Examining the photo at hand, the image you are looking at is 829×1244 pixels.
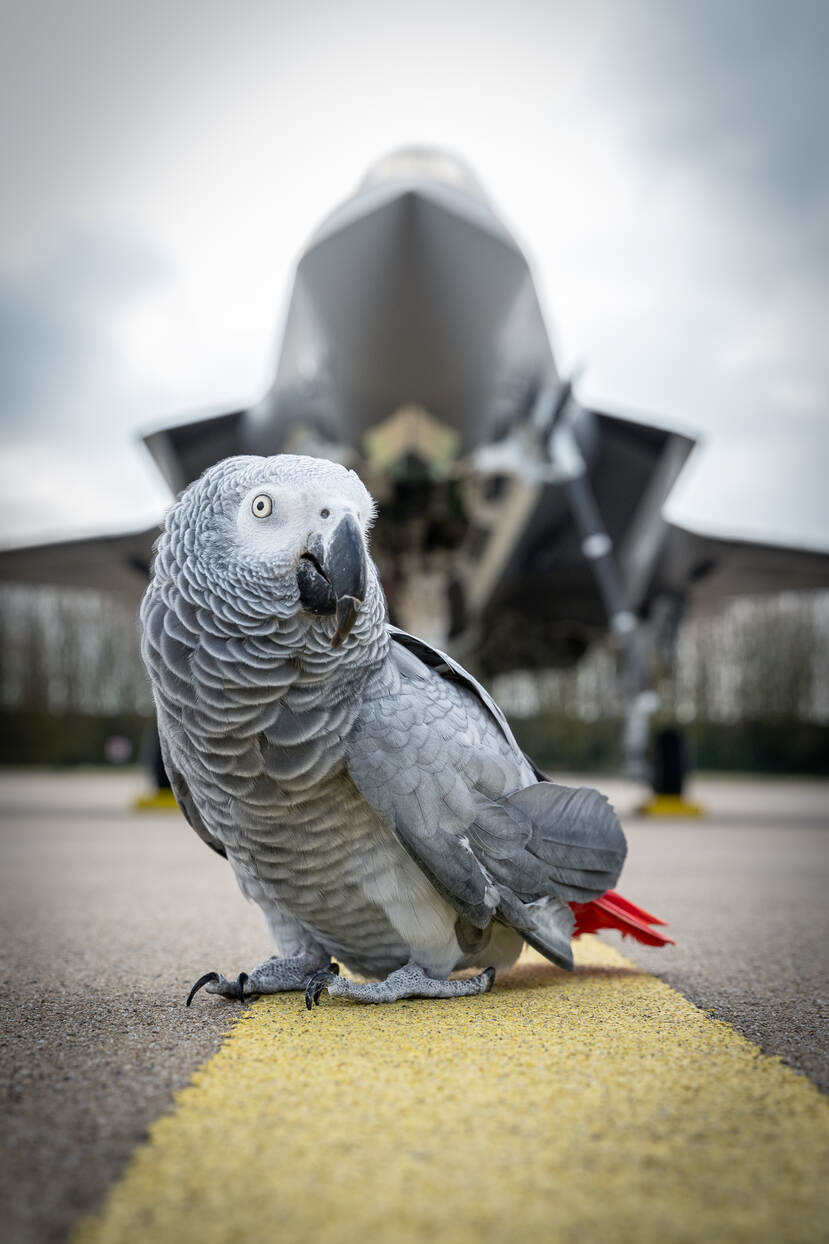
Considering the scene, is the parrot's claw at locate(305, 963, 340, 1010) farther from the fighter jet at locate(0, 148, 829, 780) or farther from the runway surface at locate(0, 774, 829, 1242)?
the fighter jet at locate(0, 148, 829, 780)

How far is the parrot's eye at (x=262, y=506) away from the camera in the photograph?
5.06 ft

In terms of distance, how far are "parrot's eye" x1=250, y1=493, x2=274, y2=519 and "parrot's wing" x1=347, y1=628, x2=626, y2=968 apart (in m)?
0.42

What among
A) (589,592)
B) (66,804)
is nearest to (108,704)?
(66,804)

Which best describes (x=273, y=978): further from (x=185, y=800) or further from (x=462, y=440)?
(x=462, y=440)

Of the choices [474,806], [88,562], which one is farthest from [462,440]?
[88,562]

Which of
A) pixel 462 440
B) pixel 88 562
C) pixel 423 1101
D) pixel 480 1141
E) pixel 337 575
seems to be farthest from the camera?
pixel 88 562

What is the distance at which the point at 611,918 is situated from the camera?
2.02 metres

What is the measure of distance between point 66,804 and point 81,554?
3084mm

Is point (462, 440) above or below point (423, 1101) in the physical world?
above

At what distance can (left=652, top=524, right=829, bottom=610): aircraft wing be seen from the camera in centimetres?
921

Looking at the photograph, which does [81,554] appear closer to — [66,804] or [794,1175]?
[66,804]

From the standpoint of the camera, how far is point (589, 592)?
822 centimetres

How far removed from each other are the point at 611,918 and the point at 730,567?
872cm

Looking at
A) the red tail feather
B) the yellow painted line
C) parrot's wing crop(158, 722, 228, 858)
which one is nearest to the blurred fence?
the red tail feather
